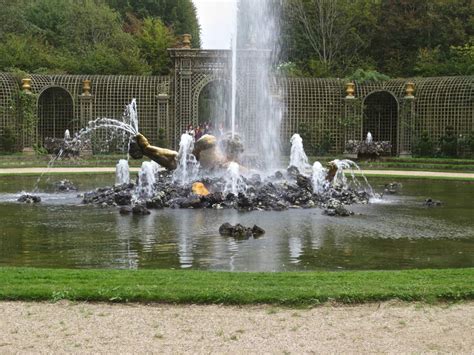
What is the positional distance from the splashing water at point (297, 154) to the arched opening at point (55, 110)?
13.9 meters

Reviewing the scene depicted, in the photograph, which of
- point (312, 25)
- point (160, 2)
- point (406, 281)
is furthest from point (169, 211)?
point (160, 2)

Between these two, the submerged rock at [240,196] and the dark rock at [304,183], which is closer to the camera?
the submerged rock at [240,196]

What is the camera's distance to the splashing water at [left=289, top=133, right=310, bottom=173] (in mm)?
21703

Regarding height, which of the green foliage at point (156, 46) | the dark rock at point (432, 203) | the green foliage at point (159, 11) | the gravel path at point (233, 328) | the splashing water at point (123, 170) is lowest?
the gravel path at point (233, 328)

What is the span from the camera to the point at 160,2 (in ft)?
175

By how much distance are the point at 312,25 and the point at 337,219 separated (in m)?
34.5

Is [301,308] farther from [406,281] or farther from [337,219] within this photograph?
[337,219]

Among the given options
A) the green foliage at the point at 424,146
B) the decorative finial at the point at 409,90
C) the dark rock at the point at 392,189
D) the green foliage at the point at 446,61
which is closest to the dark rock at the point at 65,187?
the dark rock at the point at 392,189

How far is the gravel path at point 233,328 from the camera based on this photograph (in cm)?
511

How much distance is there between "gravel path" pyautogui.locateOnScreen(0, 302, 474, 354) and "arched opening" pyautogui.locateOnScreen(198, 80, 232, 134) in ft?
78.9

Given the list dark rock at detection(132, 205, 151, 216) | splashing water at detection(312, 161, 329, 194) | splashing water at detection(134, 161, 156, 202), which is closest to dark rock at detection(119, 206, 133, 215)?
dark rock at detection(132, 205, 151, 216)

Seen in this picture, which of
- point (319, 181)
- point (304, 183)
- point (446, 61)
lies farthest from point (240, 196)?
point (446, 61)

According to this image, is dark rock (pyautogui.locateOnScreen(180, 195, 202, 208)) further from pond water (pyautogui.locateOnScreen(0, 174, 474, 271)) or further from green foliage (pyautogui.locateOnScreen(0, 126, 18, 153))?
green foliage (pyautogui.locateOnScreen(0, 126, 18, 153))

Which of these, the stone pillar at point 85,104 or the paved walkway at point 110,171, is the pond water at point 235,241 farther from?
the stone pillar at point 85,104
